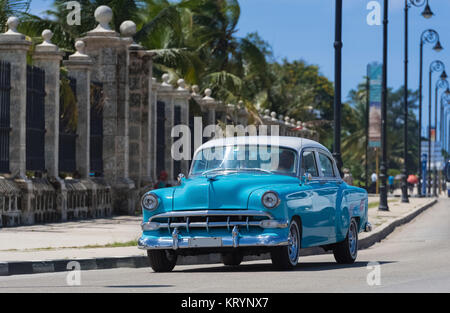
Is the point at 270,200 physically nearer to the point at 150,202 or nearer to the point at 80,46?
the point at 150,202

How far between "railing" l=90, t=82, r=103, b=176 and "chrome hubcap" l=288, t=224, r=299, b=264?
590 inches

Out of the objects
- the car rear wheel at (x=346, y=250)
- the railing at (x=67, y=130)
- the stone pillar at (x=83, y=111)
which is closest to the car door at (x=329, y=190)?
the car rear wheel at (x=346, y=250)

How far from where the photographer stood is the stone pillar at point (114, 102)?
28.1m

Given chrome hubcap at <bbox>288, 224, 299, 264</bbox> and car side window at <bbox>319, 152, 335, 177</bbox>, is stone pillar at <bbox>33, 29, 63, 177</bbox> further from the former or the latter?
chrome hubcap at <bbox>288, 224, 299, 264</bbox>

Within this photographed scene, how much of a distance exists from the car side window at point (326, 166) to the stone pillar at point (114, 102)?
1337cm

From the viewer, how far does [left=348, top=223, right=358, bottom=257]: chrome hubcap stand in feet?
49.8

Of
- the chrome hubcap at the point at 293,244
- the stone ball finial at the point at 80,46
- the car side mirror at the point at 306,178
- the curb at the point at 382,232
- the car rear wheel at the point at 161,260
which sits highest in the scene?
the stone ball finial at the point at 80,46

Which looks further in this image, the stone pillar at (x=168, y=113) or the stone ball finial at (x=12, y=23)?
the stone pillar at (x=168, y=113)

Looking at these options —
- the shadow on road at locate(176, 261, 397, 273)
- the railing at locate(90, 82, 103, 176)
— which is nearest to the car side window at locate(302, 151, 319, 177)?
the shadow on road at locate(176, 261, 397, 273)

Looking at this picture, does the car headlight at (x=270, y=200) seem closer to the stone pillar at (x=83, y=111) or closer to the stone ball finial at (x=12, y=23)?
the stone ball finial at (x=12, y=23)

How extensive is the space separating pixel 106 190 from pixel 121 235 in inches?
317

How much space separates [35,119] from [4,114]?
132 centimetres
